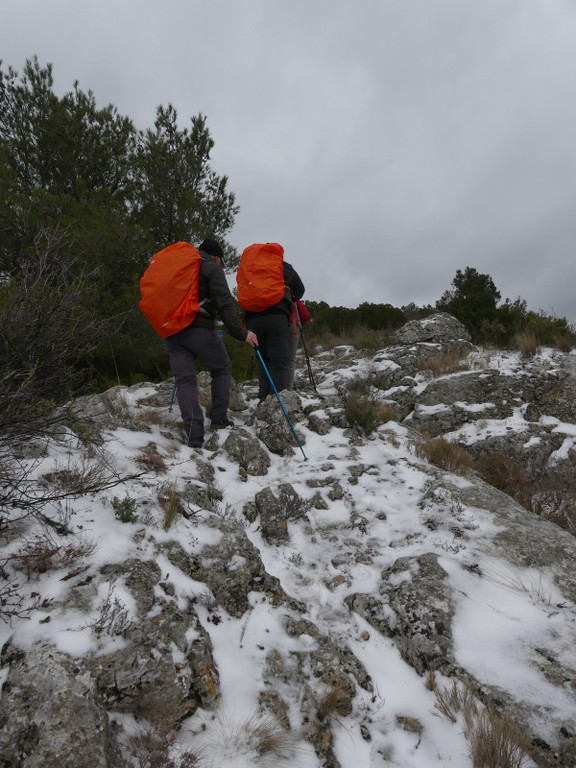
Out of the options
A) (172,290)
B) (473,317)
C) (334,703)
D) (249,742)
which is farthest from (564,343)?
(249,742)

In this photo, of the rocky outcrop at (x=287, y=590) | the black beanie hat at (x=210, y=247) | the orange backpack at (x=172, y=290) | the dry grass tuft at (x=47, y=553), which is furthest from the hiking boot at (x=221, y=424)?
the dry grass tuft at (x=47, y=553)

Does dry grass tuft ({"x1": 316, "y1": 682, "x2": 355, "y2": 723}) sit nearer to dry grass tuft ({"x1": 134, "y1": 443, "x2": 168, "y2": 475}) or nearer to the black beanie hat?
dry grass tuft ({"x1": 134, "y1": 443, "x2": 168, "y2": 475})

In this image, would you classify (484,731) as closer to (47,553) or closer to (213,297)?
(47,553)

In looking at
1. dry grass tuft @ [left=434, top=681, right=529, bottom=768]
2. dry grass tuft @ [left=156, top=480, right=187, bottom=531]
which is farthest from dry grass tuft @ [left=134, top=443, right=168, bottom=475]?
dry grass tuft @ [left=434, top=681, right=529, bottom=768]

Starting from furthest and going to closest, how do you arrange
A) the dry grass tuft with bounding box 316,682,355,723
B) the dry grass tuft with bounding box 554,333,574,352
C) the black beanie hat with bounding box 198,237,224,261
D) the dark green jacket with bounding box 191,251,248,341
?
the dry grass tuft with bounding box 554,333,574,352 → the black beanie hat with bounding box 198,237,224,261 → the dark green jacket with bounding box 191,251,248,341 → the dry grass tuft with bounding box 316,682,355,723

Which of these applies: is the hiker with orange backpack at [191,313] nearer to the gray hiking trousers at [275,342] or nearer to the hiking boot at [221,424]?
the hiking boot at [221,424]

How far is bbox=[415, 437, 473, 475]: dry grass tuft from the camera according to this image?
4.30 meters

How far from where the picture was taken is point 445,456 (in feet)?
14.5

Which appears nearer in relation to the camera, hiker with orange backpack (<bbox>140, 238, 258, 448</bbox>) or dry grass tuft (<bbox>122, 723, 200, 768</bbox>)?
dry grass tuft (<bbox>122, 723, 200, 768</bbox>)

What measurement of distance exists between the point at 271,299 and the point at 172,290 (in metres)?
1.33

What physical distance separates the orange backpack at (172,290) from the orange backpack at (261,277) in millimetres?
993

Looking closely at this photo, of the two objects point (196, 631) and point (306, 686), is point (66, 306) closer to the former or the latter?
point (196, 631)

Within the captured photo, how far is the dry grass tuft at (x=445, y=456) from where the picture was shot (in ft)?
14.1

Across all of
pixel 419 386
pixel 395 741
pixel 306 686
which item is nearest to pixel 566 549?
pixel 395 741
